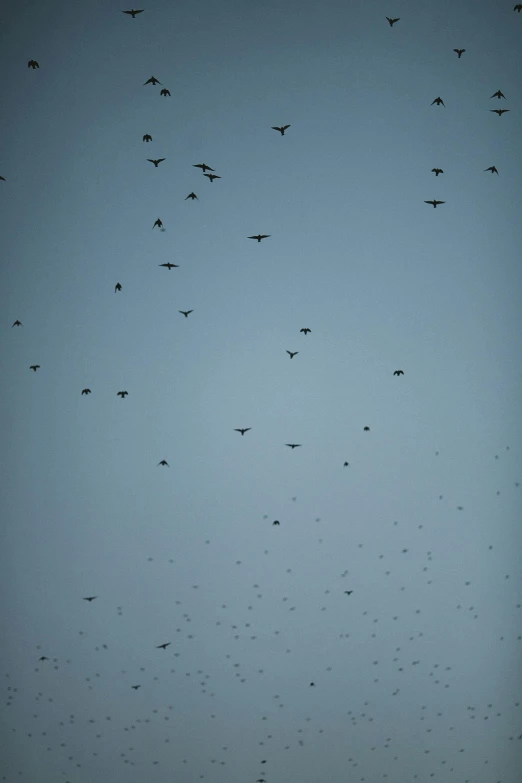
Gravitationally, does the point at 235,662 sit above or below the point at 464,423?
below

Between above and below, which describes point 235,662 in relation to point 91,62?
below

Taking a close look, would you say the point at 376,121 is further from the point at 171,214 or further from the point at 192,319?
the point at 192,319

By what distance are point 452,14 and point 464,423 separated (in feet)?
3.80

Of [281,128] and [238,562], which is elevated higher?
[281,128]

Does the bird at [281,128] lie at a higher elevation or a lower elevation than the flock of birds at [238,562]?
higher

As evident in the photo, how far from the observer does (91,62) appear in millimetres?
1701

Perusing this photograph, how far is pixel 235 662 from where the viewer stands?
1.72m

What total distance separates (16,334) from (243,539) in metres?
0.89

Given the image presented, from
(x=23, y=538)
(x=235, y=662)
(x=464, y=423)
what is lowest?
(x=235, y=662)

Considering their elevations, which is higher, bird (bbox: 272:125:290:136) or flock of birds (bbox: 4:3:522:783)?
bird (bbox: 272:125:290:136)

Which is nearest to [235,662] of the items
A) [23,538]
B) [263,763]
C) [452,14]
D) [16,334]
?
[263,763]

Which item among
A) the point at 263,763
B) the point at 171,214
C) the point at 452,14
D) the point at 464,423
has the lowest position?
the point at 263,763

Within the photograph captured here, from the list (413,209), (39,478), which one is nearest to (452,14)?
(413,209)

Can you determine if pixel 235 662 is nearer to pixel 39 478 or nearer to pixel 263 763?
pixel 263 763
